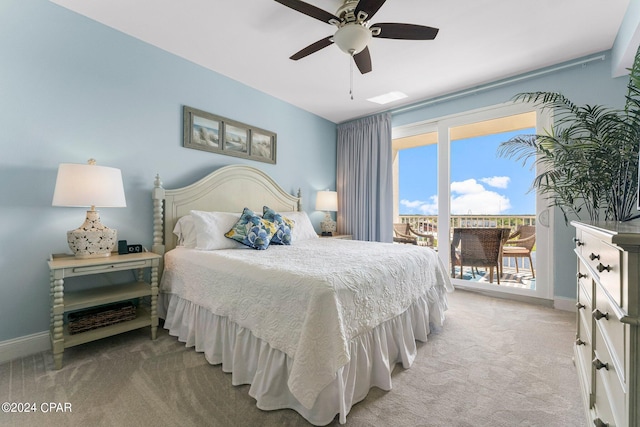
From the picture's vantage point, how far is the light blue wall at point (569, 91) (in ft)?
9.02

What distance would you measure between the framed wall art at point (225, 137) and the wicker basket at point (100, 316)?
1.64m

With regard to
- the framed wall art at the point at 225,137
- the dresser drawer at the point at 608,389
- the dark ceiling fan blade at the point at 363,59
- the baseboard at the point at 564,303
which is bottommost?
the baseboard at the point at 564,303

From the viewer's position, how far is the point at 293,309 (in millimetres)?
1395

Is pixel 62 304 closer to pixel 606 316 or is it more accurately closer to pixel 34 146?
pixel 34 146

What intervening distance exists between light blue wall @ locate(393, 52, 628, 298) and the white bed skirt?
191 centimetres

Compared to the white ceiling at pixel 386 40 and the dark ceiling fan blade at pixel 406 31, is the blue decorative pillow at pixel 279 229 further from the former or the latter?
the dark ceiling fan blade at pixel 406 31

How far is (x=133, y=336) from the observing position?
2.27 metres

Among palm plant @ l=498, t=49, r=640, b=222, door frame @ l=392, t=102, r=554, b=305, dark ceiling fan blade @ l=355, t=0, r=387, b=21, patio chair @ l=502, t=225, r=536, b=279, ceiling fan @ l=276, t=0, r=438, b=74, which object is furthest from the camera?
patio chair @ l=502, t=225, r=536, b=279

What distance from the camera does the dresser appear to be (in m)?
0.69

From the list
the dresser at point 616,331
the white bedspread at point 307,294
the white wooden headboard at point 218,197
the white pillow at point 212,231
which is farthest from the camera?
the white wooden headboard at point 218,197

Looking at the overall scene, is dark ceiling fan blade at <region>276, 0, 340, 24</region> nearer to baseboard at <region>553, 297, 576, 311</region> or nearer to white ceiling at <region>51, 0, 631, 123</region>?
white ceiling at <region>51, 0, 631, 123</region>

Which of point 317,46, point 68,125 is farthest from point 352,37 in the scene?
point 68,125

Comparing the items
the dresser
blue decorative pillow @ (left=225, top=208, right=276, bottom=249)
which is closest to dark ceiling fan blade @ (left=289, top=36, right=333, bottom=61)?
blue decorative pillow @ (left=225, top=208, right=276, bottom=249)

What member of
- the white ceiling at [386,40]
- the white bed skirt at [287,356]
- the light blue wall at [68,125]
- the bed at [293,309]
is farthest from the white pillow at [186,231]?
the white ceiling at [386,40]
